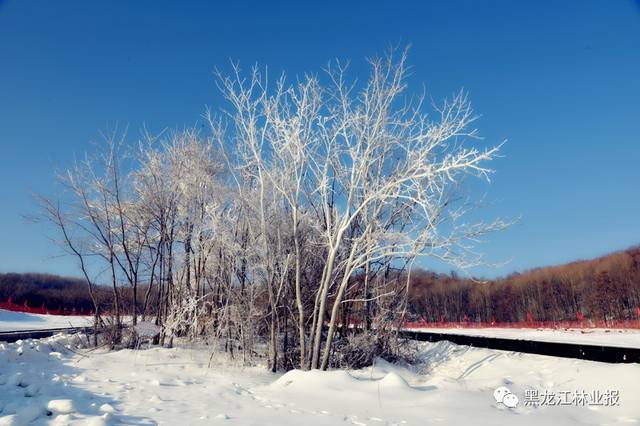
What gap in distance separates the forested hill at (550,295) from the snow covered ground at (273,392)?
113 feet

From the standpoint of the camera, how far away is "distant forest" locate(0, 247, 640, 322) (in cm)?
5327

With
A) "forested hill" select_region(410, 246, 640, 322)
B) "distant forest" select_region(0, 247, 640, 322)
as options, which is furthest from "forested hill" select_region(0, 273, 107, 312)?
"forested hill" select_region(410, 246, 640, 322)

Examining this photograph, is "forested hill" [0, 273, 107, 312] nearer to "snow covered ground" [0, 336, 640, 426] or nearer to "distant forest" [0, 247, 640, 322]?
"distant forest" [0, 247, 640, 322]

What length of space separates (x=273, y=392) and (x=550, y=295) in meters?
62.7

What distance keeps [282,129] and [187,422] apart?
7.39 m

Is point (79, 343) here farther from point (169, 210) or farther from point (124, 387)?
point (124, 387)

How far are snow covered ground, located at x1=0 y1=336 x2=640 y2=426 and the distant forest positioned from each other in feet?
120

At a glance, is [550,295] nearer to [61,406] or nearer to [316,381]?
[316,381]

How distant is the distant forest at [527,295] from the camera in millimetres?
53266

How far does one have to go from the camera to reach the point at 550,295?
6303 centimetres

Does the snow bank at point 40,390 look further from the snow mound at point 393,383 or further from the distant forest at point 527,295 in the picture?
the distant forest at point 527,295

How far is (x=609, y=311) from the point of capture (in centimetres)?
5175

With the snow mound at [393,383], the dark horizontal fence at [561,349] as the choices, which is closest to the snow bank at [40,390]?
the snow mound at [393,383]

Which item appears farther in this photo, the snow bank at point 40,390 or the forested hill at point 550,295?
the forested hill at point 550,295
